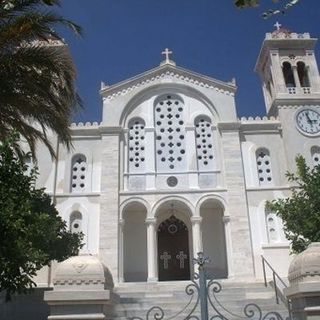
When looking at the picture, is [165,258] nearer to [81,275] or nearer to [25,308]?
[25,308]

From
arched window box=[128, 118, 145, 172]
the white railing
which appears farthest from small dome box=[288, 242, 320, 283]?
the white railing

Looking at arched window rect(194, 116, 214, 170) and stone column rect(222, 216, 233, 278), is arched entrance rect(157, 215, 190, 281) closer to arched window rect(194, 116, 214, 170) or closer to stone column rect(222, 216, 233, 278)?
stone column rect(222, 216, 233, 278)

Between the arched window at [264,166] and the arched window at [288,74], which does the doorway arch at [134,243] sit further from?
the arched window at [288,74]

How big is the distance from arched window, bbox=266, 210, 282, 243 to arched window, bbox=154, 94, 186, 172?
5391 mm

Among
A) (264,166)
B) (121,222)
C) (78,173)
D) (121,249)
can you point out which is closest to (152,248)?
(121,249)

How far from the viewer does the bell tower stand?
2648 centimetres

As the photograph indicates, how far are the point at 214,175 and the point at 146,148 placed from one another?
13.6 feet

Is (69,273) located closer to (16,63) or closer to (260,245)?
(16,63)

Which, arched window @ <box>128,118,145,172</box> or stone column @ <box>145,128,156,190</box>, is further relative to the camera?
arched window @ <box>128,118,145,172</box>

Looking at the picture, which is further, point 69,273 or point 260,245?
point 260,245

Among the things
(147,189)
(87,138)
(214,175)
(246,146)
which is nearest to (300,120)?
(246,146)

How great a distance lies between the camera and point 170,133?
25.4 meters

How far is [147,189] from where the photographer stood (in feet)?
78.2

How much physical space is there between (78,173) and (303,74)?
1558 centimetres
